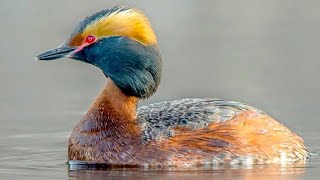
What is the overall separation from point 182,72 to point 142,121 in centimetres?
782

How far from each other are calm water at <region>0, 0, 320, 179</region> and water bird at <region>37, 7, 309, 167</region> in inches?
10.0

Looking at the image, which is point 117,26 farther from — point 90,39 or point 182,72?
point 182,72

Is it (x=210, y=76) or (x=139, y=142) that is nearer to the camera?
(x=139, y=142)

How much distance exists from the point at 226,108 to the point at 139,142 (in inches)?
44.6

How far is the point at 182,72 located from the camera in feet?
71.6

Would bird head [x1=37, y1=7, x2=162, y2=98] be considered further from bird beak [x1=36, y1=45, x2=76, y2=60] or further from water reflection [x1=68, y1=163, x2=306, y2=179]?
water reflection [x1=68, y1=163, x2=306, y2=179]

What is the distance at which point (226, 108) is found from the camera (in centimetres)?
1420

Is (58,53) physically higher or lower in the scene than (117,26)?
lower

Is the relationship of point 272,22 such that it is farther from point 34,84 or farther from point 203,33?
point 34,84

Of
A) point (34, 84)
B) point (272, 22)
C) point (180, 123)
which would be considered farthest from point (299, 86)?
point (272, 22)

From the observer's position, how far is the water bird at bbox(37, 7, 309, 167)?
13719 millimetres

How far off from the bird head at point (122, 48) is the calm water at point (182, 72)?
1118 mm

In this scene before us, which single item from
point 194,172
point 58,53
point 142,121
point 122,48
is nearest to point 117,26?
point 122,48

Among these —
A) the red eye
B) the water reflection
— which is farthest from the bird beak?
the water reflection
